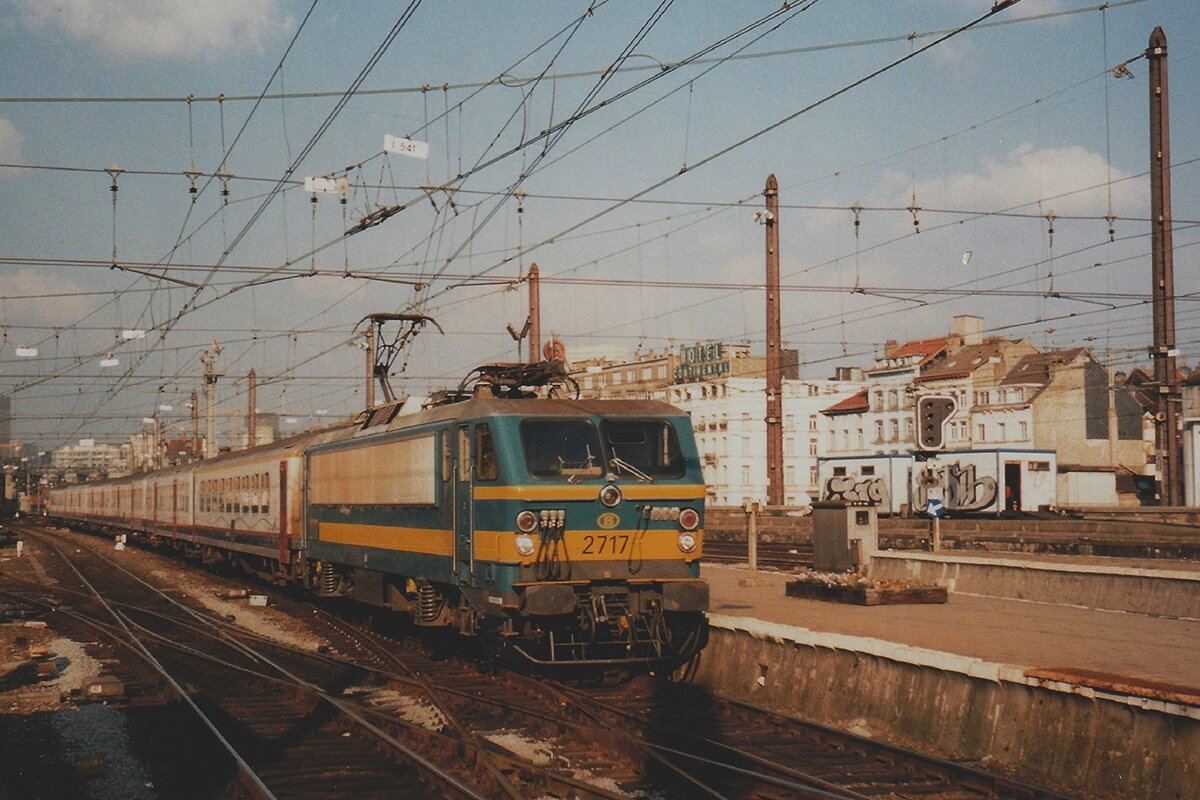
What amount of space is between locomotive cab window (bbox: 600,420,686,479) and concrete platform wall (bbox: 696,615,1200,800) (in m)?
2.04

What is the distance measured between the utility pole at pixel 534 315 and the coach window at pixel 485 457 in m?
17.5

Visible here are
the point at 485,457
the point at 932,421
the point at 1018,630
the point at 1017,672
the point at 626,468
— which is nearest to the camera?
the point at 1017,672

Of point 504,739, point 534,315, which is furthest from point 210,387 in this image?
point 504,739

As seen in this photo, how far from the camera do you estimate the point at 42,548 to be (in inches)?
2000

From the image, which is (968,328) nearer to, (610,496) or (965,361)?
(965,361)

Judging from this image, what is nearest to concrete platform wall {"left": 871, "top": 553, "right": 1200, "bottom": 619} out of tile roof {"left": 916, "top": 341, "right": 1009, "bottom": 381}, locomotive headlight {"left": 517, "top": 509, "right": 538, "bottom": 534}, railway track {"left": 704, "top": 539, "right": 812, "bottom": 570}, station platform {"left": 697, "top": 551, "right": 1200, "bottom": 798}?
station platform {"left": 697, "top": 551, "right": 1200, "bottom": 798}

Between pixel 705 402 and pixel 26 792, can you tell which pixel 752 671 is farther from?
pixel 705 402

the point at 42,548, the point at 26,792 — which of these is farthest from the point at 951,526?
the point at 42,548

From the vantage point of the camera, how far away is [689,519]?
44.6ft

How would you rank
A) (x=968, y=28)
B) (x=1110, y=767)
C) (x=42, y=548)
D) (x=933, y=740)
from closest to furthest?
(x=1110, y=767), (x=933, y=740), (x=968, y=28), (x=42, y=548)

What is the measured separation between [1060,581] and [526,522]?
9.50 metres

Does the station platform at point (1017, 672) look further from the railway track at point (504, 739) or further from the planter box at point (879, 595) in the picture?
the railway track at point (504, 739)

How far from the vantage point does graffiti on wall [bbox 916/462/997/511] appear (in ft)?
155

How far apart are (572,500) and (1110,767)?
6.03m
